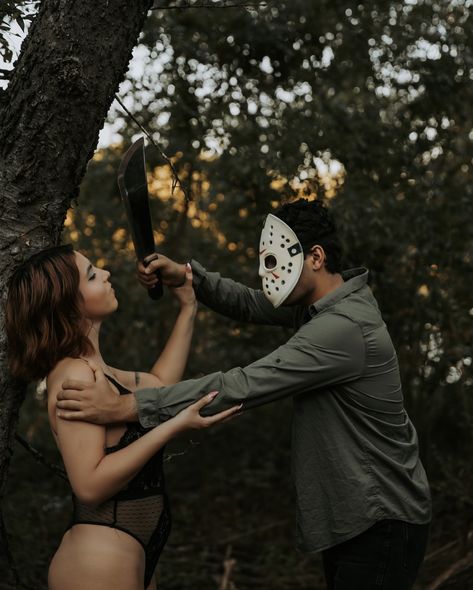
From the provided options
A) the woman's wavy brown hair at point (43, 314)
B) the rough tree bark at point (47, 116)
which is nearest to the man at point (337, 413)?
the woman's wavy brown hair at point (43, 314)

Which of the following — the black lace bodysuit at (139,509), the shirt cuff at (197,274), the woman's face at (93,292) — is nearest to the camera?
the black lace bodysuit at (139,509)

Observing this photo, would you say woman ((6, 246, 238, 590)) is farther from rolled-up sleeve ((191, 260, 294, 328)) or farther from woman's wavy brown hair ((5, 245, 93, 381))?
rolled-up sleeve ((191, 260, 294, 328))

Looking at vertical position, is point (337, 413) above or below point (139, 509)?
above

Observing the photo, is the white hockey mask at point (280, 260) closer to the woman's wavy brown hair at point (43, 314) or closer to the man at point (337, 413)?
the man at point (337, 413)

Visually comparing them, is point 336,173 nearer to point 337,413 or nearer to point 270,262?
point 270,262

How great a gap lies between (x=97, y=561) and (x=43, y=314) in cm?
78

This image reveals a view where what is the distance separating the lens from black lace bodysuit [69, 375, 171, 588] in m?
2.50

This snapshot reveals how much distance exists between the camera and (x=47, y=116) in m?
2.63

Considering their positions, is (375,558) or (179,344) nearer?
(375,558)

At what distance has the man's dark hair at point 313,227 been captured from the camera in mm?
2855

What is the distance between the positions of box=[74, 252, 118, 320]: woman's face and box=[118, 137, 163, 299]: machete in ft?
0.86

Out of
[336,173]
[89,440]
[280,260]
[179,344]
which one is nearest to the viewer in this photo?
[89,440]

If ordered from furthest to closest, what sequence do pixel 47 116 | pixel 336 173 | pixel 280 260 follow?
pixel 336 173 → pixel 280 260 → pixel 47 116

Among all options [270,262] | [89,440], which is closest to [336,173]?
[270,262]
